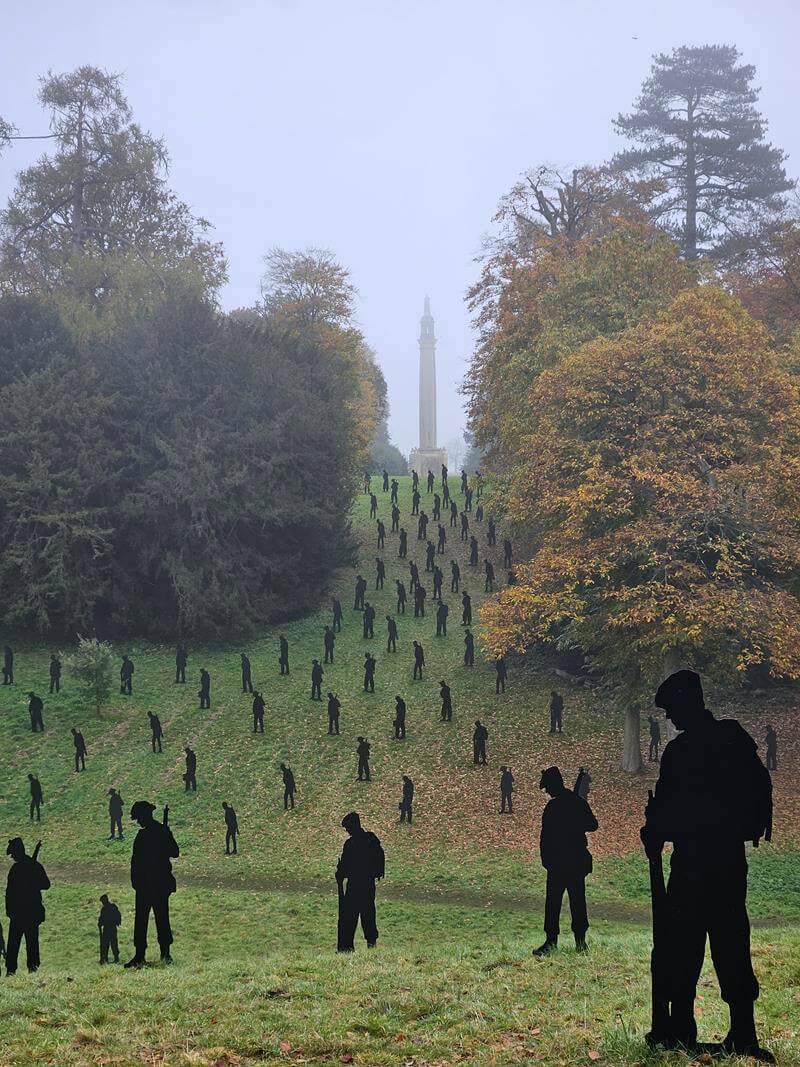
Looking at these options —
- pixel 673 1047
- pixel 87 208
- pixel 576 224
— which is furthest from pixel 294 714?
pixel 87 208

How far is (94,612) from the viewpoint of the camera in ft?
108

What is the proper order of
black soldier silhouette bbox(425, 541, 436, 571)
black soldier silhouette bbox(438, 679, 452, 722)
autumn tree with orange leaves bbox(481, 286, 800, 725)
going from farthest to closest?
black soldier silhouette bbox(425, 541, 436, 571)
black soldier silhouette bbox(438, 679, 452, 722)
autumn tree with orange leaves bbox(481, 286, 800, 725)

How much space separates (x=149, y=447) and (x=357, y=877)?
25.3 metres

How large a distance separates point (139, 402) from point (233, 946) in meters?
24.0

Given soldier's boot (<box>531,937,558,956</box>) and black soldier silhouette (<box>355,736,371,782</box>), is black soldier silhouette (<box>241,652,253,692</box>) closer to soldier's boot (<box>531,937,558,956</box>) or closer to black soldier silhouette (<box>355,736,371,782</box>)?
black soldier silhouette (<box>355,736,371,782</box>)

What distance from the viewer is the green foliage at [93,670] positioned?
26.3 meters

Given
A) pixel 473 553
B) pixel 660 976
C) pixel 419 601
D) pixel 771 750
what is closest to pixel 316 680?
pixel 419 601

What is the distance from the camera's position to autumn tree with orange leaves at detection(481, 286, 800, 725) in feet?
62.8

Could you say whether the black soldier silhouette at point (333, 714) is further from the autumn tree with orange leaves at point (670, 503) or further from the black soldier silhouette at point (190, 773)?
the autumn tree with orange leaves at point (670, 503)

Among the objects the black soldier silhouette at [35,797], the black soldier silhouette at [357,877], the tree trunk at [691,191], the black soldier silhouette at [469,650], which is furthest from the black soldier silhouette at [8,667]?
the tree trunk at [691,191]

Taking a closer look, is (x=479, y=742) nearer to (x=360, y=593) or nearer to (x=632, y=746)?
(x=632, y=746)

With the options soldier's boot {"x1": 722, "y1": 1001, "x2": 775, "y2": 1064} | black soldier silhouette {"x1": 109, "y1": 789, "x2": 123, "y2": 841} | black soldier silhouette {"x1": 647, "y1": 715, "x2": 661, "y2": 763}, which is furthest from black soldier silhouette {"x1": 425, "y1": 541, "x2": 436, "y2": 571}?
soldier's boot {"x1": 722, "y1": 1001, "x2": 775, "y2": 1064}

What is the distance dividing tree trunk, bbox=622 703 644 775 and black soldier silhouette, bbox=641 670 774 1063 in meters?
16.3

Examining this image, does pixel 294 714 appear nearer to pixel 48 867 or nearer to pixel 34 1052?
pixel 48 867
